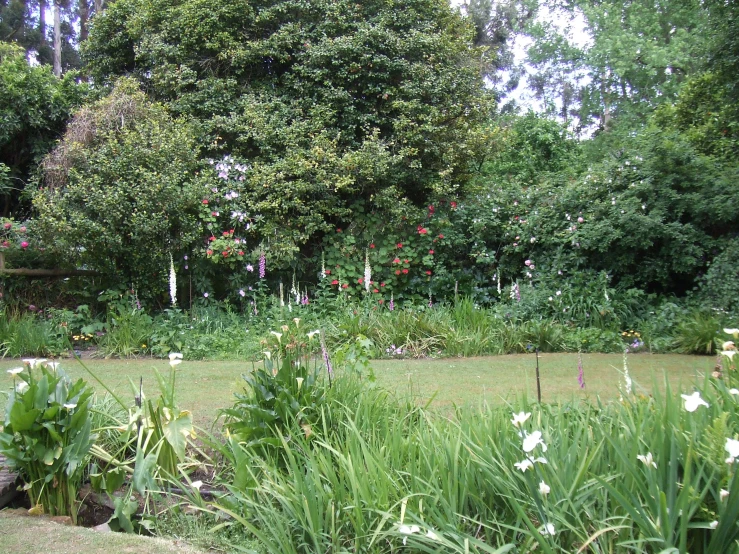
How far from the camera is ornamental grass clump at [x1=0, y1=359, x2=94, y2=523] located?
3.19 meters

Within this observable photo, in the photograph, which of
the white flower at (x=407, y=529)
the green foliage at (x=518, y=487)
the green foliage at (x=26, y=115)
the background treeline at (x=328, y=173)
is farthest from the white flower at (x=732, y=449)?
the green foliage at (x=26, y=115)

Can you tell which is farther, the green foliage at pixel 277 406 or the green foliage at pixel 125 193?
the green foliage at pixel 125 193

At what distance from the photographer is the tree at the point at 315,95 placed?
9.17 meters

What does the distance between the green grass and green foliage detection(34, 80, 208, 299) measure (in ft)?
5.93

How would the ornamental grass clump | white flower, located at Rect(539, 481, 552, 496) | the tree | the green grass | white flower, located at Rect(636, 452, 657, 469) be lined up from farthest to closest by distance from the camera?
the tree → the green grass → the ornamental grass clump → white flower, located at Rect(636, 452, 657, 469) → white flower, located at Rect(539, 481, 552, 496)

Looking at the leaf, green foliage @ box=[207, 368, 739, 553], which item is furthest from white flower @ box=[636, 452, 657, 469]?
the leaf

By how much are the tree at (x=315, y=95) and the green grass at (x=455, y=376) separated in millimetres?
3021

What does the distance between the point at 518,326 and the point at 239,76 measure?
20.9ft

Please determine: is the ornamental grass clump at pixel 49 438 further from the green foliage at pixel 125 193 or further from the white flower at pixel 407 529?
the green foliage at pixel 125 193

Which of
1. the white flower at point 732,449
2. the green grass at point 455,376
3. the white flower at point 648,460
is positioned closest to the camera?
the white flower at point 732,449

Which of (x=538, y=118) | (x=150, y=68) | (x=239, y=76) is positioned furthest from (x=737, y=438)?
(x=538, y=118)

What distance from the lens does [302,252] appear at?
32.2ft

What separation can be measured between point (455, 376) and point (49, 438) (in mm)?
3825

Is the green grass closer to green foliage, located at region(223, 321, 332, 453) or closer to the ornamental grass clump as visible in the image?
green foliage, located at region(223, 321, 332, 453)
